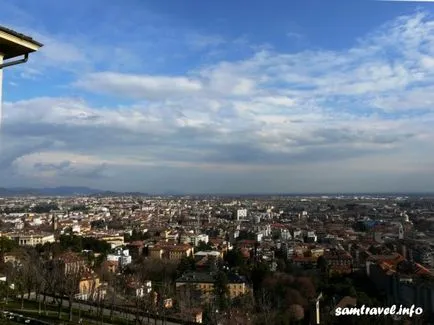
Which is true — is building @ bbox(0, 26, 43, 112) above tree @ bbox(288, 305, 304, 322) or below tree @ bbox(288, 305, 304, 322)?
above

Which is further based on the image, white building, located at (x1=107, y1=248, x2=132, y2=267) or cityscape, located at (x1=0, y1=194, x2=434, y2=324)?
white building, located at (x1=107, y1=248, x2=132, y2=267)

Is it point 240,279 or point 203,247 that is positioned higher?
point 240,279

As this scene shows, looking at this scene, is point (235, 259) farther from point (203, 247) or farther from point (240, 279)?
point (203, 247)

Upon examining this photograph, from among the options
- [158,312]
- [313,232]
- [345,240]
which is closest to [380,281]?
[158,312]

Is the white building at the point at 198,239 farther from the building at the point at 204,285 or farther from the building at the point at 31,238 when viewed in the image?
the building at the point at 204,285

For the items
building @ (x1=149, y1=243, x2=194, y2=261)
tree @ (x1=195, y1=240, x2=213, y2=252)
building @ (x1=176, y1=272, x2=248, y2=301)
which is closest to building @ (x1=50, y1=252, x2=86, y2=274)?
building @ (x1=176, y1=272, x2=248, y2=301)

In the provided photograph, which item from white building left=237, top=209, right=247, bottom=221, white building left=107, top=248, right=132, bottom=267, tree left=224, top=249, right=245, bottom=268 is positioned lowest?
white building left=107, top=248, right=132, bottom=267

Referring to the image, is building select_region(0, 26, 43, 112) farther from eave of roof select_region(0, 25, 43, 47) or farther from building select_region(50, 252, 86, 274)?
building select_region(50, 252, 86, 274)

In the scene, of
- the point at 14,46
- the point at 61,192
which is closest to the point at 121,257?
the point at 14,46

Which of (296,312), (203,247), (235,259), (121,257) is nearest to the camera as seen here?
(296,312)
